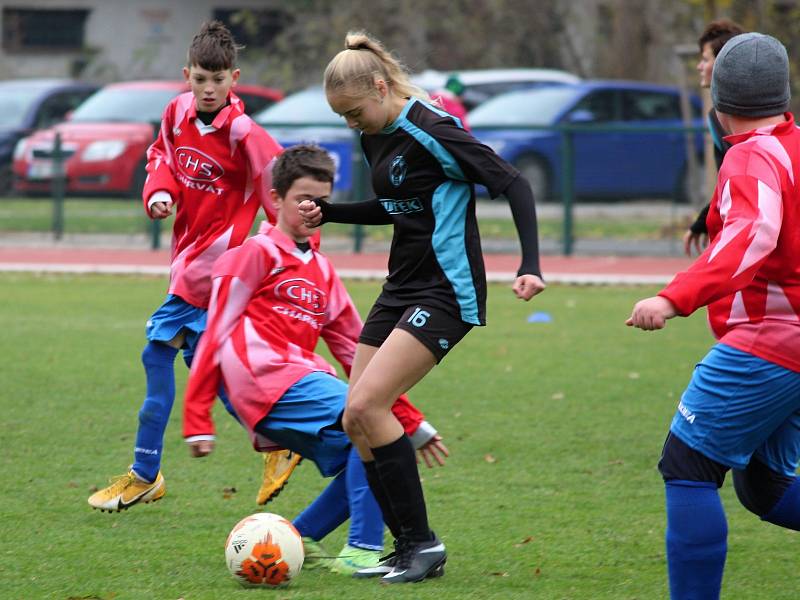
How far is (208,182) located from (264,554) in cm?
178

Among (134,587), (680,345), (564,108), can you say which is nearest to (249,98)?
(564,108)

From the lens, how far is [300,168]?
4773 millimetres

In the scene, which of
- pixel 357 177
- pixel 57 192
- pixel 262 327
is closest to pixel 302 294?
pixel 262 327

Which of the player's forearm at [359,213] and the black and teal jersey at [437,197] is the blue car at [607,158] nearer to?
the player's forearm at [359,213]

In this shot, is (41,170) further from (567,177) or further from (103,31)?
(103,31)

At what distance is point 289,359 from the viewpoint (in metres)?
4.74

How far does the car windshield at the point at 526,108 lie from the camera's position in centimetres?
1784

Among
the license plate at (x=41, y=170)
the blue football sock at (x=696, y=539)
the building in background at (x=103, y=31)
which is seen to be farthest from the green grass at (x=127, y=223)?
the building in background at (x=103, y=31)

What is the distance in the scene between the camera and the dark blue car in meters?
20.9

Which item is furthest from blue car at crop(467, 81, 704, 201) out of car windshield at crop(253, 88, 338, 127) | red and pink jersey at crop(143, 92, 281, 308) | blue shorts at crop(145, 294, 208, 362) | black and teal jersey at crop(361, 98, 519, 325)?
black and teal jersey at crop(361, 98, 519, 325)

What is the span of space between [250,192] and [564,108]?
1294cm

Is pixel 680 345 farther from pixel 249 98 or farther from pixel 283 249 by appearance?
pixel 249 98

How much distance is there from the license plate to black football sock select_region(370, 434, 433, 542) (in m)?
13.8

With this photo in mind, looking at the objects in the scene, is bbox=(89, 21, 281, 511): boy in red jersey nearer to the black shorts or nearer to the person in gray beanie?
the black shorts
